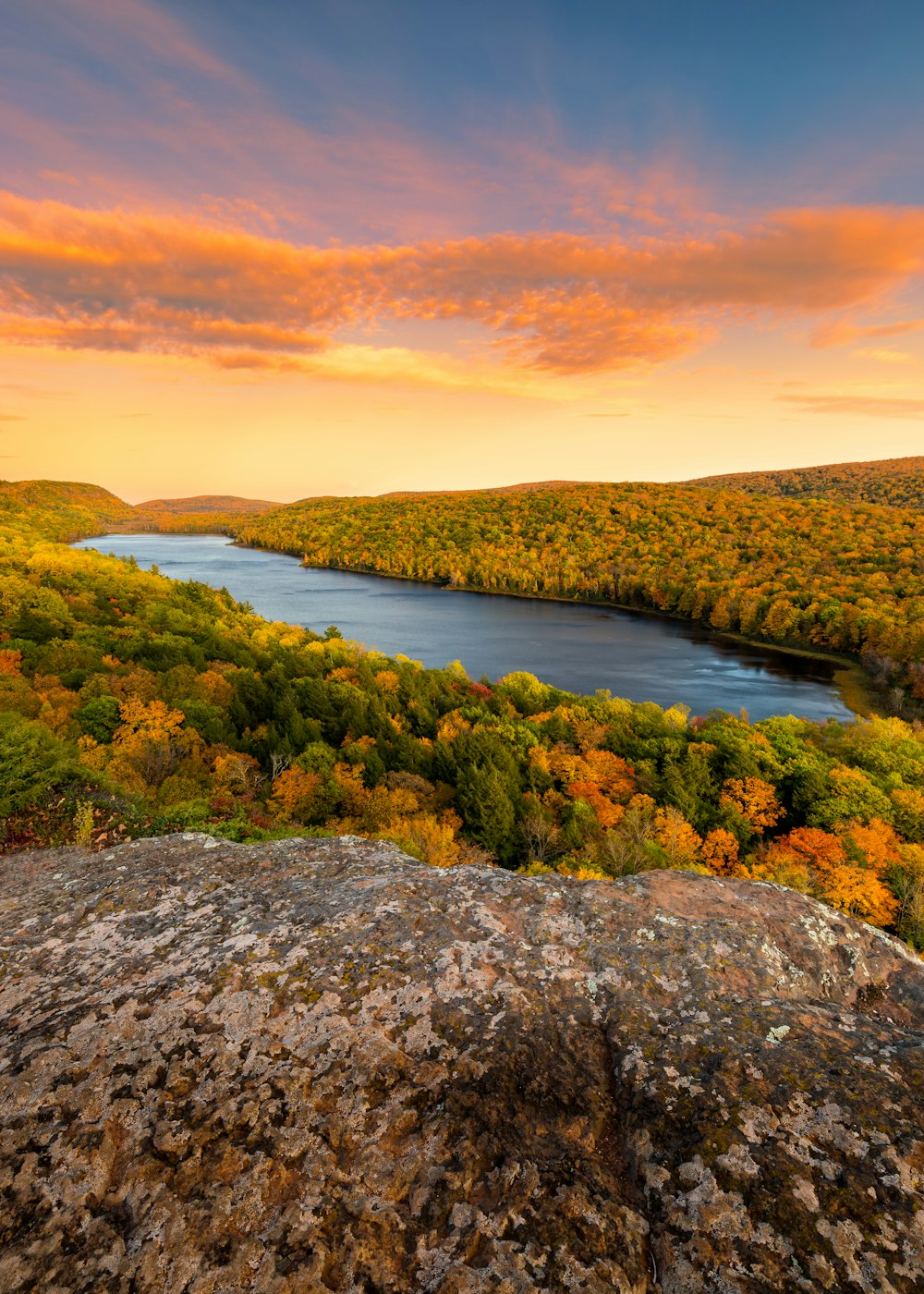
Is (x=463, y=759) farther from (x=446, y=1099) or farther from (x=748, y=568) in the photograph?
(x=748, y=568)

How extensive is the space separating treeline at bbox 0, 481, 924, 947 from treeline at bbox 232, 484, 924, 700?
45.3m

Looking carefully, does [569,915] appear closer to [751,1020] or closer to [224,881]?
[751,1020]

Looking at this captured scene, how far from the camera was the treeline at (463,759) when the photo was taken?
31828 mm

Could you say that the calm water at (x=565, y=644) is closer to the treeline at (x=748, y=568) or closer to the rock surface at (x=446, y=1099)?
the treeline at (x=748, y=568)

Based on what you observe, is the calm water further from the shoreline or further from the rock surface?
the rock surface

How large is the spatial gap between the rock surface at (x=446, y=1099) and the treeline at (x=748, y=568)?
3825 inches

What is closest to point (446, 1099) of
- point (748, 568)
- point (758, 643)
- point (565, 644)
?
point (565, 644)

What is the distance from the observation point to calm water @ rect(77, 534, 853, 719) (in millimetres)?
78750

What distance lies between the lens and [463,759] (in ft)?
137

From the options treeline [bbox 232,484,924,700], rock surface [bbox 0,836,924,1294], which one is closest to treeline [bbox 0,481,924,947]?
rock surface [bbox 0,836,924,1294]

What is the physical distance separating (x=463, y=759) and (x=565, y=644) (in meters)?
64.3

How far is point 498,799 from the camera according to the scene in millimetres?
37344

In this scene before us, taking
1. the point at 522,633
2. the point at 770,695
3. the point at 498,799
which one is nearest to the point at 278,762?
the point at 498,799

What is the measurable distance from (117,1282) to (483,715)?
163 feet
